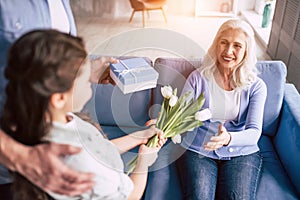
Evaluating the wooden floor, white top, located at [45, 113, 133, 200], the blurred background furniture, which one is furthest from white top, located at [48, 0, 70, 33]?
the blurred background furniture

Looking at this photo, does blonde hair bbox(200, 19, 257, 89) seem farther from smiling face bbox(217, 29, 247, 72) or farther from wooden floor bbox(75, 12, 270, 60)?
wooden floor bbox(75, 12, 270, 60)

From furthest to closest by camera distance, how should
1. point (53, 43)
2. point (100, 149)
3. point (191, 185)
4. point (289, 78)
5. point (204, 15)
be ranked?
point (204, 15)
point (289, 78)
point (191, 185)
point (100, 149)
point (53, 43)

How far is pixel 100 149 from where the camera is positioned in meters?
0.86

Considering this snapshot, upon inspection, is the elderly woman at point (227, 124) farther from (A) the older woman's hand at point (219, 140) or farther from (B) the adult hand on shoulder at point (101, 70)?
(B) the adult hand on shoulder at point (101, 70)

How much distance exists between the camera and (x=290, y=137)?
1.62 metres

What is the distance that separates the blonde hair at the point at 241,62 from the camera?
153 cm

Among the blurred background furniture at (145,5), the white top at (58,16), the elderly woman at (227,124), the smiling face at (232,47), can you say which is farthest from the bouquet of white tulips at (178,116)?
the blurred background furniture at (145,5)

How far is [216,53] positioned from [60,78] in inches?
41.3

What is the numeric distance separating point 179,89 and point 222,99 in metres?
0.22

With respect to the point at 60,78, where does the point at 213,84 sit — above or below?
below

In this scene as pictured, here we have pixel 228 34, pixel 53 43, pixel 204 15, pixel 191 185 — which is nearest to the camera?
pixel 53 43

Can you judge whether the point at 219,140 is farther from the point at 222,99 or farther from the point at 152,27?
the point at 152,27

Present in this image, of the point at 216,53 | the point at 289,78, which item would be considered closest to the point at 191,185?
the point at 216,53

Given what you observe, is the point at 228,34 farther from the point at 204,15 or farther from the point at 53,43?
the point at 204,15
